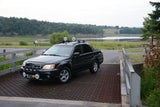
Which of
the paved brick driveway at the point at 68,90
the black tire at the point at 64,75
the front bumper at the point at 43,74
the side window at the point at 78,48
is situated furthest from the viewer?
the side window at the point at 78,48

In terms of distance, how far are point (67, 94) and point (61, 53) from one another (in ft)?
9.17

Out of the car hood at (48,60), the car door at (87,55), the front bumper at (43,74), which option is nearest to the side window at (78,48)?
the car door at (87,55)

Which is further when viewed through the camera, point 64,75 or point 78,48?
point 78,48

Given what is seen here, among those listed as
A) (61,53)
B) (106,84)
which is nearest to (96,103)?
(106,84)

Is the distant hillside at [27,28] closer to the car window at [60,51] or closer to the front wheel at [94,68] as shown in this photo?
the front wheel at [94,68]

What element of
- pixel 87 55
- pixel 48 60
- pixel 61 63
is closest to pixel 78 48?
pixel 87 55

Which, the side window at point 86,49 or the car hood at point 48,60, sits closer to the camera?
the car hood at point 48,60

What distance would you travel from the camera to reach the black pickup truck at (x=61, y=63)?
732 cm

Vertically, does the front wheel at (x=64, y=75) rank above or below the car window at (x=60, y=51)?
below

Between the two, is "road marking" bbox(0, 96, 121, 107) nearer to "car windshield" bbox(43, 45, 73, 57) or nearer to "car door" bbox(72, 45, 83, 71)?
"car door" bbox(72, 45, 83, 71)

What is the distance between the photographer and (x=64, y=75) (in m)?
7.83

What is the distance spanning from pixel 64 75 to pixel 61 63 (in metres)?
0.54

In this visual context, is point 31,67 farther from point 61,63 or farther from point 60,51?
point 60,51

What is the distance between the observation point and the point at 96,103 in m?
5.27
